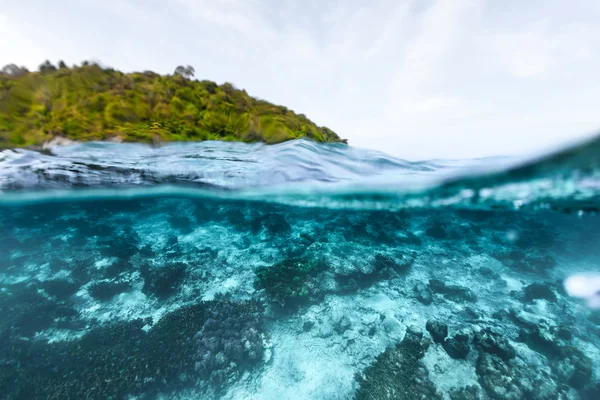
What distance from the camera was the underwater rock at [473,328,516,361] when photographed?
6.48 m

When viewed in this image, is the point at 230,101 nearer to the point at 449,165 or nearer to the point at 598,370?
the point at 449,165

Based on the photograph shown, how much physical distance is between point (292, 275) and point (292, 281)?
13.5 inches

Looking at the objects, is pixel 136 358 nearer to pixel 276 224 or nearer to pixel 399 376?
pixel 399 376

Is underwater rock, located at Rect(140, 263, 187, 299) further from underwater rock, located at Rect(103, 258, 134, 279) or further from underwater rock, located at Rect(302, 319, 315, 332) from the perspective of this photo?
underwater rock, located at Rect(302, 319, 315, 332)

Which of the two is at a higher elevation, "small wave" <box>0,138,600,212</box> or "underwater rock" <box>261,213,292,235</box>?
"small wave" <box>0,138,600,212</box>

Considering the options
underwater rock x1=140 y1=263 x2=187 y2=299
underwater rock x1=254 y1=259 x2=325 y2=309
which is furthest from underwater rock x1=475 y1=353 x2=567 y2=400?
underwater rock x1=140 y1=263 x2=187 y2=299

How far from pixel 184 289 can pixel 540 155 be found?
13.1 meters

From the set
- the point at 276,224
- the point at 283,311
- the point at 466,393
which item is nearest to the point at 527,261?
the point at 466,393

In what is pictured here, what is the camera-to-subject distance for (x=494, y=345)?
6.66 meters

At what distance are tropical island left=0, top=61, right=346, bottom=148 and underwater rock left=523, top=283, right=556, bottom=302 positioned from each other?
41.0 feet

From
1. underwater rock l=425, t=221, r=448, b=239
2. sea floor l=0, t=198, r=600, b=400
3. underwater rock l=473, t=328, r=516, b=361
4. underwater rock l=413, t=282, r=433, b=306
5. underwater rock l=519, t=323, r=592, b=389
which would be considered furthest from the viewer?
underwater rock l=425, t=221, r=448, b=239

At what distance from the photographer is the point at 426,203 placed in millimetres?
12461

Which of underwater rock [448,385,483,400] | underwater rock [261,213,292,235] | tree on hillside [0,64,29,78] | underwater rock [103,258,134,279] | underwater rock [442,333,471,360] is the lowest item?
underwater rock [448,385,483,400]

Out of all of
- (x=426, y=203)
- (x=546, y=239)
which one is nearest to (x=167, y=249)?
(x=426, y=203)
